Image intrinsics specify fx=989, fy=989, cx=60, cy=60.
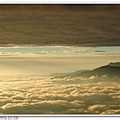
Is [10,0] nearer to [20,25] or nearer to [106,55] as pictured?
[20,25]

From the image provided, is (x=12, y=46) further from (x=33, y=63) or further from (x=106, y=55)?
(x=106, y=55)

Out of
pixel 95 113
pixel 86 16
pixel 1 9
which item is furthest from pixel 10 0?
pixel 95 113

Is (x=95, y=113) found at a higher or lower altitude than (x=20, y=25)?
lower

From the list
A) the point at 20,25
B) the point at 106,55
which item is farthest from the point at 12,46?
the point at 106,55

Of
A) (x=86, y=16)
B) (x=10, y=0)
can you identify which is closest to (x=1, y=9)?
(x=10, y=0)

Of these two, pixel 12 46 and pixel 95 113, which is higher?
pixel 12 46
